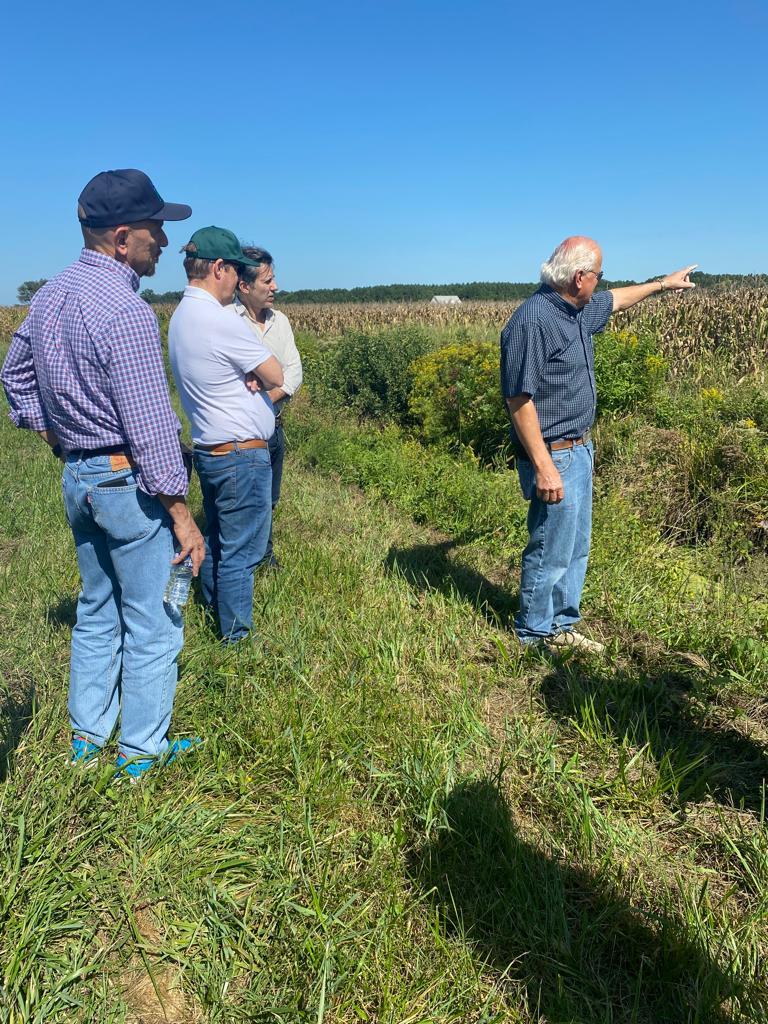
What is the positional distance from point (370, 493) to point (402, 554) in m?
1.89

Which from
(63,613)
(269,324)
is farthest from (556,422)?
(63,613)

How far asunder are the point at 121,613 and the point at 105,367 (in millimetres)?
1058

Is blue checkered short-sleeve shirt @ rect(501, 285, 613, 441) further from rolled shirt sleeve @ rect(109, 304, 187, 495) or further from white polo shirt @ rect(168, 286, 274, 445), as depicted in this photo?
rolled shirt sleeve @ rect(109, 304, 187, 495)

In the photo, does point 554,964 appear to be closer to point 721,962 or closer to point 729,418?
point 721,962

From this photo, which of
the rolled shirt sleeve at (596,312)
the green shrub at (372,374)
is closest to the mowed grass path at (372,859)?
the rolled shirt sleeve at (596,312)

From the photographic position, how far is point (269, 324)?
4.83 meters

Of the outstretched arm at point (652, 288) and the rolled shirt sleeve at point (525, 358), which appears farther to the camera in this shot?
the outstretched arm at point (652, 288)

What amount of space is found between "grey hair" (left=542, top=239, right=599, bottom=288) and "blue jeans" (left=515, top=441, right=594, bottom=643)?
872 mm

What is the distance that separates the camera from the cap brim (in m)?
2.62

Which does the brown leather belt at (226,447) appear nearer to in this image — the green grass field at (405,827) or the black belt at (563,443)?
the green grass field at (405,827)

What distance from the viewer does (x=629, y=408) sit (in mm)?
7113

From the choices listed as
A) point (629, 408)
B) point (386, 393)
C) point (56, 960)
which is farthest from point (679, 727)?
point (386, 393)

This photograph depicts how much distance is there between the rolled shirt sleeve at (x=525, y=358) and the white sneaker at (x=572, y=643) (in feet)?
4.48

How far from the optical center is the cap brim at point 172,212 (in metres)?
2.62
